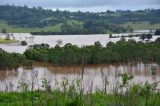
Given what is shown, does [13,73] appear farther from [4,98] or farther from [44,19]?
[44,19]

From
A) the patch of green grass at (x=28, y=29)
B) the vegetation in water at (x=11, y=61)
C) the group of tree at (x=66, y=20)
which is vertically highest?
the group of tree at (x=66, y=20)

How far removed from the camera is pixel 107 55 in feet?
153

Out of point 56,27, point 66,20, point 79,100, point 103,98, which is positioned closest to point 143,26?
point 66,20

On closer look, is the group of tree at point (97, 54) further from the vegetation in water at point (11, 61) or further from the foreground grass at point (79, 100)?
the foreground grass at point (79, 100)

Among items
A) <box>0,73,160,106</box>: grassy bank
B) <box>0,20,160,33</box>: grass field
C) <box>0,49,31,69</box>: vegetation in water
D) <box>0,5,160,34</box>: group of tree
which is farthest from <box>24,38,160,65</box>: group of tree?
<box>0,20,160,33</box>: grass field

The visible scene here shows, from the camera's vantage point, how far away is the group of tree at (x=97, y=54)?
46.1 m

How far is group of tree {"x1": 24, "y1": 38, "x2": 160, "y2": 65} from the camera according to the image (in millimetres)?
46094

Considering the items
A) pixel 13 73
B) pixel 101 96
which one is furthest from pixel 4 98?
pixel 13 73

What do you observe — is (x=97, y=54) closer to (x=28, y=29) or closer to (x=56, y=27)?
(x=56, y=27)

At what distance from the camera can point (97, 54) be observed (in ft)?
152

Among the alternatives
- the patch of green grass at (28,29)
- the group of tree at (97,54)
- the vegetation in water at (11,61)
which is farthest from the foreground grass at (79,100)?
the patch of green grass at (28,29)

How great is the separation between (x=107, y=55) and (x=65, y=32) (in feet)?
204

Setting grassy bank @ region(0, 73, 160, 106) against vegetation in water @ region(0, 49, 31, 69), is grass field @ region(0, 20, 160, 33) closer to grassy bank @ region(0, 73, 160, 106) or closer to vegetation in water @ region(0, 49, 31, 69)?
vegetation in water @ region(0, 49, 31, 69)

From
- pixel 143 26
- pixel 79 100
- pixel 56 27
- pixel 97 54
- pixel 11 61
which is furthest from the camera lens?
pixel 56 27
